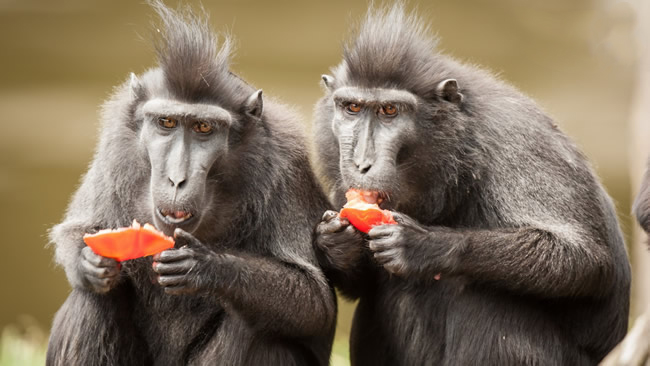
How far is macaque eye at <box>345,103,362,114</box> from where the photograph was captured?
7535 mm

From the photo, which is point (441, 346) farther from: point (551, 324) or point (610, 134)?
point (610, 134)

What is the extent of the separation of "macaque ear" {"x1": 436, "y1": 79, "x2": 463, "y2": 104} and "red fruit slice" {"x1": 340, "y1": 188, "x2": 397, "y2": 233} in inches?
36.5

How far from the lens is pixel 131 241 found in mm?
6695

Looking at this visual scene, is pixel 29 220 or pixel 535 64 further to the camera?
pixel 29 220

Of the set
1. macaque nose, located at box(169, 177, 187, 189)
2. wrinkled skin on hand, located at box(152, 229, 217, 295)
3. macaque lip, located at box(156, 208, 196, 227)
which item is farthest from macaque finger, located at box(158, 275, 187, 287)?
macaque nose, located at box(169, 177, 187, 189)

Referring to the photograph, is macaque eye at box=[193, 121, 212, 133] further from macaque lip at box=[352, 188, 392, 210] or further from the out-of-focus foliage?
the out-of-focus foliage

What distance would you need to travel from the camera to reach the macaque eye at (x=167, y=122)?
7180mm

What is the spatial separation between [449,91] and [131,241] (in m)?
2.43

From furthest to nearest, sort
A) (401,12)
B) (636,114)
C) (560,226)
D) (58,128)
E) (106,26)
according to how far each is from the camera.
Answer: (58,128) < (106,26) < (636,114) < (401,12) < (560,226)

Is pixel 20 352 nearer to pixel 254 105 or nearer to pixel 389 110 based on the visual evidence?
pixel 254 105

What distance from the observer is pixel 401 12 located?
7.95 metres

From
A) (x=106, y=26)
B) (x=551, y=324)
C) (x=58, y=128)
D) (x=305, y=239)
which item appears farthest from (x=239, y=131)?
(x=58, y=128)

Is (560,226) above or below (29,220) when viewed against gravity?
above

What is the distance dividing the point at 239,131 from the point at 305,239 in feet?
2.82
